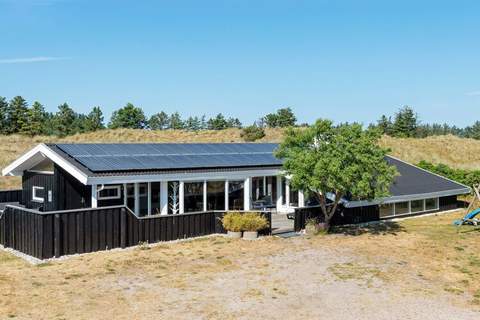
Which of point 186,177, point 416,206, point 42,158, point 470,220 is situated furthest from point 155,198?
point 416,206

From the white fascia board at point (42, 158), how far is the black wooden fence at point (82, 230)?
218 centimetres

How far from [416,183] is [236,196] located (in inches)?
474

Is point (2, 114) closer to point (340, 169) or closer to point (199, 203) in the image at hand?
point (199, 203)

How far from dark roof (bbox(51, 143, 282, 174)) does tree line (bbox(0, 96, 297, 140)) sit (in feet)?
167

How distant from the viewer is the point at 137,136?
243ft

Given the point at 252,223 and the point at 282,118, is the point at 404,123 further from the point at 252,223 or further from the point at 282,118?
the point at 252,223

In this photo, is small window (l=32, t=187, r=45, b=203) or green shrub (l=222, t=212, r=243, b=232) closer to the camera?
green shrub (l=222, t=212, r=243, b=232)

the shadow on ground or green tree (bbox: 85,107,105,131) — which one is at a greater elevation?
green tree (bbox: 85,107,105,131)

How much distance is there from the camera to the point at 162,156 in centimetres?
2358

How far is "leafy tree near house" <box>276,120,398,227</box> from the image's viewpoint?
1969 cm

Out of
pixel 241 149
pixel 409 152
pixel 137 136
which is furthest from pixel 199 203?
pixel 137 136

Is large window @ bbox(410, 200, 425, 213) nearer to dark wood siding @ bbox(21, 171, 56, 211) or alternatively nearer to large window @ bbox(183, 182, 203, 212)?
large window @ bbox(183, 182, 203, 212)

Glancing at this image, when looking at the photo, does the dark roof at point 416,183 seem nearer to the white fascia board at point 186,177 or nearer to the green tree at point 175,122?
the white fascia board at point 186,177

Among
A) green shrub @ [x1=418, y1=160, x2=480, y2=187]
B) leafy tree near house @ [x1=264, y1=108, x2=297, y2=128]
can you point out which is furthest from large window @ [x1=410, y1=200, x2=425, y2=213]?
leafy tree near house @ [x1=264, y1=108, x2=297, y2=128]
